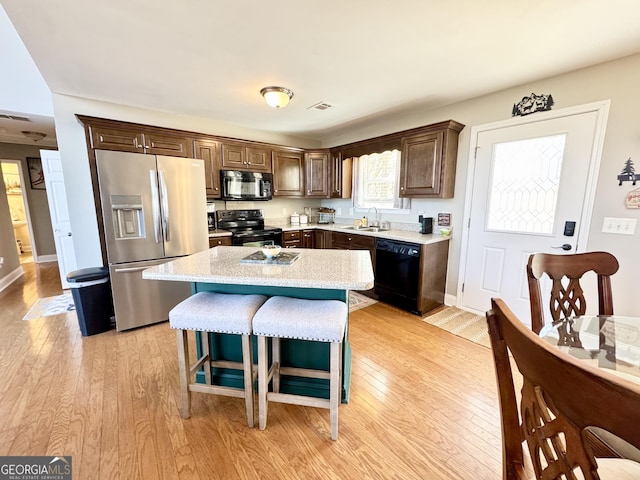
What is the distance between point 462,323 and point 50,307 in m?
5.06

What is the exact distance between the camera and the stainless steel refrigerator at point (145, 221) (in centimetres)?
263

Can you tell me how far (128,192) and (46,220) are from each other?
4845mm

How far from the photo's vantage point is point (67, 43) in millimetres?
1959

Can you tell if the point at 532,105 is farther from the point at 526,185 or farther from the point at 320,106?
the point at 320,106

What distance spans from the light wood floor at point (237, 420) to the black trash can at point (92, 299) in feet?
0.76

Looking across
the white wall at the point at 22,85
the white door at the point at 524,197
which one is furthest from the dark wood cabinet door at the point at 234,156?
the white door at the point at 524,197

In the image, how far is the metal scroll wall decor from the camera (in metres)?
2.52

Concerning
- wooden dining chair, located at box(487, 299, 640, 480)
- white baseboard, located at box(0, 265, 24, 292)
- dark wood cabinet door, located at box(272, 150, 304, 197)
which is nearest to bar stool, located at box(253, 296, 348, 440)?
wooden dining chair, located at box(487, 299, 640, 480)

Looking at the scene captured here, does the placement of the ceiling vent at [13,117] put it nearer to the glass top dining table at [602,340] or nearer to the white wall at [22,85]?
the white wall at [22,85]

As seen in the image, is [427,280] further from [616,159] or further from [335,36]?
[335,36]

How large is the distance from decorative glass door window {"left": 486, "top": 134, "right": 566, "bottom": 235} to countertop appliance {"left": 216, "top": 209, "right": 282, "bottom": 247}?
9.35 ft

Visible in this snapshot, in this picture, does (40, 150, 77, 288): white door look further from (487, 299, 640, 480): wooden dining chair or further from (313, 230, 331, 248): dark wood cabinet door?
(487, 299, 640, 480): wooden dining chair

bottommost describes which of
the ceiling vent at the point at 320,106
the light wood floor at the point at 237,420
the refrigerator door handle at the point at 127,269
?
the light wood floor at the point at 237,420

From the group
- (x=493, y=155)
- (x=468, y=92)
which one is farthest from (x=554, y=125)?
(x=468, y=92)
